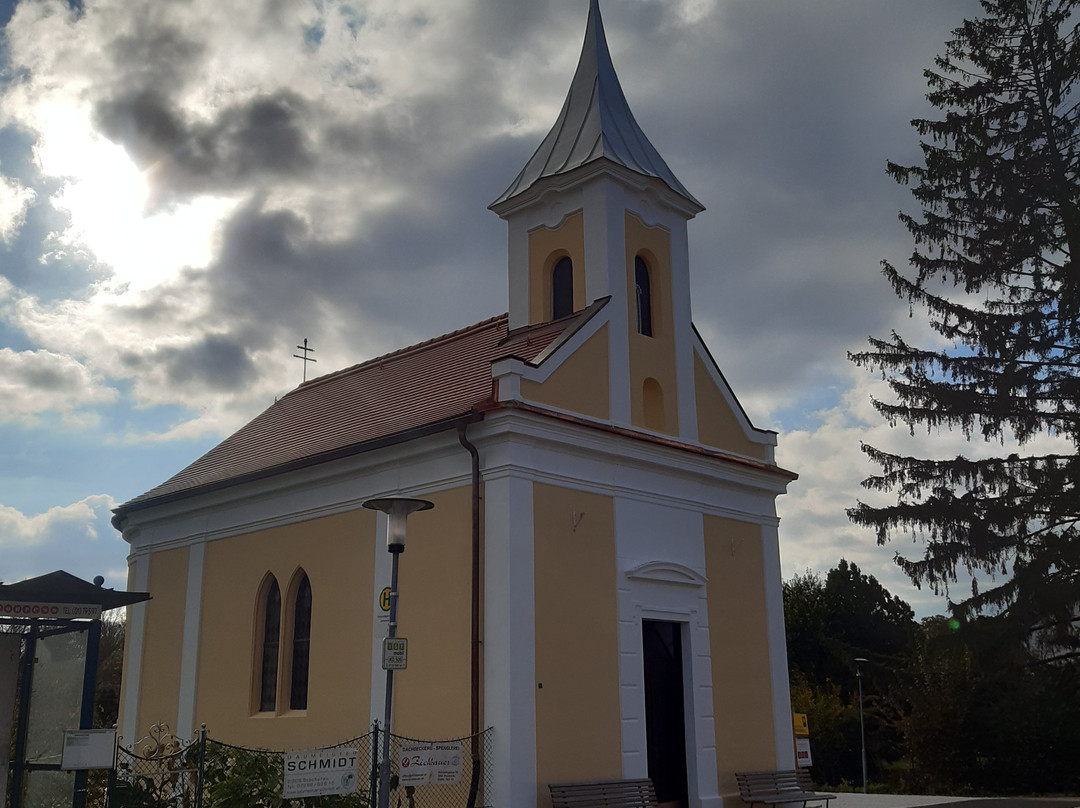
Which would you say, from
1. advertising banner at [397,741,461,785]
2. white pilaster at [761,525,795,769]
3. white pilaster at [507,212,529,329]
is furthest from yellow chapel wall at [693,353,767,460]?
advertising banner at [397,741,461,785]

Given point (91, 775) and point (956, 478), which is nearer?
point (91, 775)

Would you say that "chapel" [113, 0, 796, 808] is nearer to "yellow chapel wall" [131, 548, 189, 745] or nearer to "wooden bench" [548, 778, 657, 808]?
"yellow chapel wall" [131, 548, 189, 745]

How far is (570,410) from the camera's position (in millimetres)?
15875

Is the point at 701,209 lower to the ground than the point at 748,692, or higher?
higher

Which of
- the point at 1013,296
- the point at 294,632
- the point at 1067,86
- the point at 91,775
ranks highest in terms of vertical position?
the point at 1067,86

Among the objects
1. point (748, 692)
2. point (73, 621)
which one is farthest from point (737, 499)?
point (73, 621)

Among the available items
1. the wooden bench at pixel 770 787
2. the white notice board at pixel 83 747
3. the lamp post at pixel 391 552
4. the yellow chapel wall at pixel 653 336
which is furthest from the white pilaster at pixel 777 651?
the white notice board at pixel 83 747

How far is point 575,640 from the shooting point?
584 inches

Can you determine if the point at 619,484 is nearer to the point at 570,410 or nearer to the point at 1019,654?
the point at 570,410

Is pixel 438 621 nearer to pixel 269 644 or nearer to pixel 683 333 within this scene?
pixel 269 644

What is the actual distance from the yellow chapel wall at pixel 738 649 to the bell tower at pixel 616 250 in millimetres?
2136

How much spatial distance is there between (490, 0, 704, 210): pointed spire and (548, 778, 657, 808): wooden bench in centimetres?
1003

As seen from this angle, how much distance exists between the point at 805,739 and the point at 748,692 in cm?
175

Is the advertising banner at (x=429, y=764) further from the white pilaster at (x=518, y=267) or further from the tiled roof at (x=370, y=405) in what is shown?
the white pilaster at (x=518, y=267)
